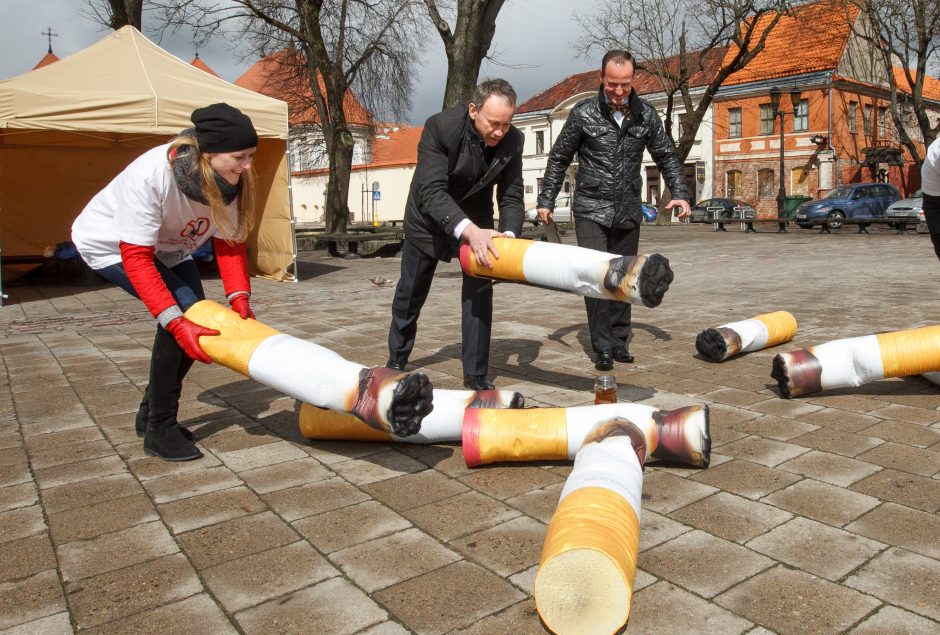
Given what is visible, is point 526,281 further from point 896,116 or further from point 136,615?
point 896,116

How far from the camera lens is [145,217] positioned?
3.44 meters

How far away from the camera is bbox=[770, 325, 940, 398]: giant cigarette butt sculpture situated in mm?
4371

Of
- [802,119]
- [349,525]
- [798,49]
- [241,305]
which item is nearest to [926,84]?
[798,49]

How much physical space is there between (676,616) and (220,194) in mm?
2530

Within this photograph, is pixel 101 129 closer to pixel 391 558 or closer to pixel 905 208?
pixel 391 558

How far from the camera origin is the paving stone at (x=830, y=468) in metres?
3.33

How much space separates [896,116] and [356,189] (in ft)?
144

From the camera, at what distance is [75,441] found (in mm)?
4137

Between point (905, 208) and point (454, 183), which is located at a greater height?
point (454, 183)

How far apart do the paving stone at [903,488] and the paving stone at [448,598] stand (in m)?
1.65

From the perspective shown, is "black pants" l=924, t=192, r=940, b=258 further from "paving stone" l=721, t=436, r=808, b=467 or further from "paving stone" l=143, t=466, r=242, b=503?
"paving stone" l=143, t=466, r=242, b=503

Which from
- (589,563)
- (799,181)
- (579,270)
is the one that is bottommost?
(589,563)

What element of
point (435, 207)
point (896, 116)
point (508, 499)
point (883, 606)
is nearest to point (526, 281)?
point (435, 207)

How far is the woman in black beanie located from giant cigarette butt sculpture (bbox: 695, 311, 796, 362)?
11.0 ft
